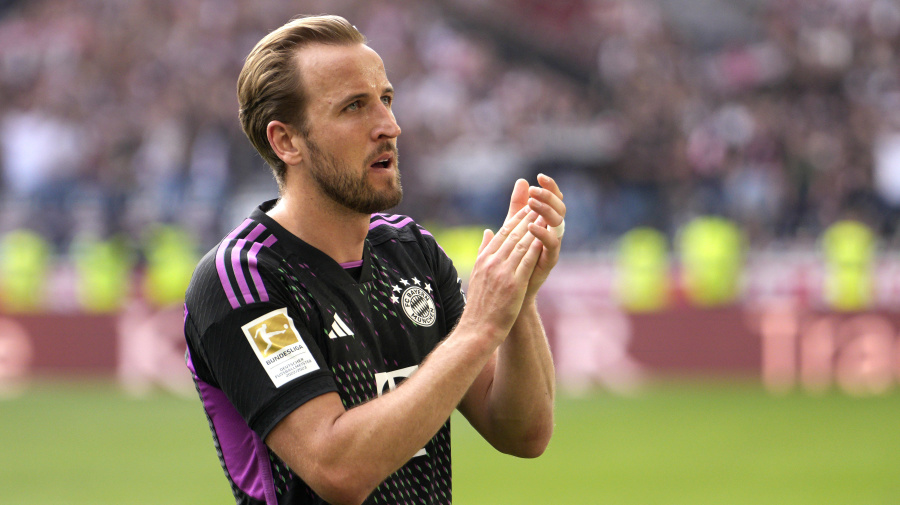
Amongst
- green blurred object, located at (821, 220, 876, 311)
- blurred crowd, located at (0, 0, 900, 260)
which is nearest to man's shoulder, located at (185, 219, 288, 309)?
green blurred object, located at (821, 220, 876, 311)

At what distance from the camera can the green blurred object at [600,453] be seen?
8.21m

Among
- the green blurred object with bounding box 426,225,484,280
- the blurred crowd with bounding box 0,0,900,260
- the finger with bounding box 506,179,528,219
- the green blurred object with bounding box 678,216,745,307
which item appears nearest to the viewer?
the finger with bounding box 506,179,528,219

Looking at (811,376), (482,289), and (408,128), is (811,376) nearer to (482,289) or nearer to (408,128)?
(408,128)

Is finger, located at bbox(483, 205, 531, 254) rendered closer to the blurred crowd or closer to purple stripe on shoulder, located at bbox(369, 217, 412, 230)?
purple stripe on shoulder, located at bbox(369, 217, 412, 230)

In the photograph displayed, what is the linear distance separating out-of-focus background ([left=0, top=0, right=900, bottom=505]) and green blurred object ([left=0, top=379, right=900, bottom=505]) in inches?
1.6

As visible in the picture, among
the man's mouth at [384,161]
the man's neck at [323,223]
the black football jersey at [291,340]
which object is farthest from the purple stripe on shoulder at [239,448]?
the man's mouth at [384,161]

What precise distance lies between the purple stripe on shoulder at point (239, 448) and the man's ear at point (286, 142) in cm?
54

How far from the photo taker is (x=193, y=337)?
105 inches

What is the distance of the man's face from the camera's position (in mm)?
2713

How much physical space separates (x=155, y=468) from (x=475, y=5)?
1378 cm

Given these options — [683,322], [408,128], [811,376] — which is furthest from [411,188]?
[811,376]

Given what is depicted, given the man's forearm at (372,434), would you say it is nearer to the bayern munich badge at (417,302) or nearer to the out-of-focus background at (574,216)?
the bayern munich badge at (417,302)

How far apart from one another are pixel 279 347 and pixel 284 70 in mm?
666

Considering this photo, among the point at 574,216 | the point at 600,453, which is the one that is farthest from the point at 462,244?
the point at 600,453
